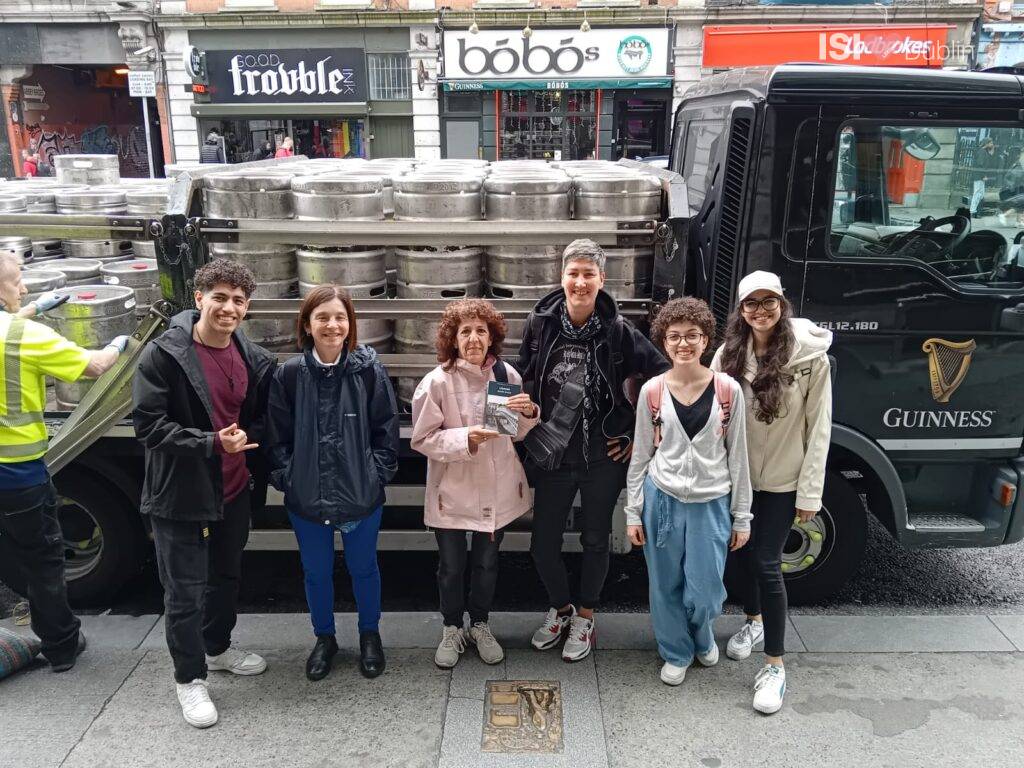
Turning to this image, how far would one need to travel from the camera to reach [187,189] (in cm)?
396

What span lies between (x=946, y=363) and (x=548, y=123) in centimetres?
1861

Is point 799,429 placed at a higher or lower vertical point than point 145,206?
lower

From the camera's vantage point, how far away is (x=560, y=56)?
20.5 m

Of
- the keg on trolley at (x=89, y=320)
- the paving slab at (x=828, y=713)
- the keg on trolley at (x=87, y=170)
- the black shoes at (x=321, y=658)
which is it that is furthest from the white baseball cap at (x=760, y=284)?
the keg on trolley at (x=87, y=170)

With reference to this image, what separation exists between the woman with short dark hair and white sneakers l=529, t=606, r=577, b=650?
1.04 meters

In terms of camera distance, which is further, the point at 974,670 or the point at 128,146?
the point at 128,146

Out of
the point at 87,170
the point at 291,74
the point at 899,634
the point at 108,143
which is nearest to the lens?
the point at 899,634

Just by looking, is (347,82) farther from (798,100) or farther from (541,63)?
(798,100)

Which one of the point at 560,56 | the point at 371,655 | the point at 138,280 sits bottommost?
the point at 371,655

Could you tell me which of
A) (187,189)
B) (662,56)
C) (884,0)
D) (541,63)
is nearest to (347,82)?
(541,63)

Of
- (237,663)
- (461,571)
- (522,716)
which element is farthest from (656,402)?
(237,663)

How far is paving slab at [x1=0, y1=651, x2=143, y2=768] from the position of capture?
10.7 ft

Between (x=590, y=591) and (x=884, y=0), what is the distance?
20572mm

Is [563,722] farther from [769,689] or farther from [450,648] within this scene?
[769,689]
